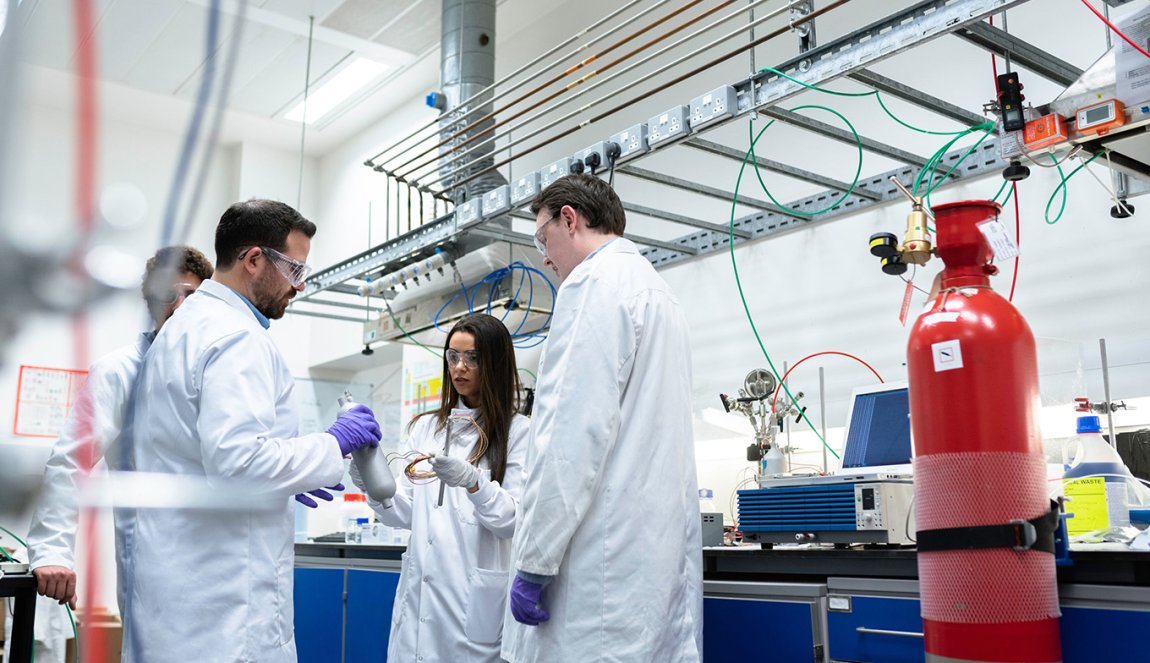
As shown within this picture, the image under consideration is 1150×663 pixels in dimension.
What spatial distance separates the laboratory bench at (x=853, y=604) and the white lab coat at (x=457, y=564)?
0.45 meters

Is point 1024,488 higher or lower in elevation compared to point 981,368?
lower

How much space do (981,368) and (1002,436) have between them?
0.09 m

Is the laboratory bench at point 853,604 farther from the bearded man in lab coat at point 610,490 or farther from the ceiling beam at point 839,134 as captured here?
the ceiling beam at point 839,134

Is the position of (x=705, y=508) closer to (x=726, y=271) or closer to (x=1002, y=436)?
(x=726, y=271)

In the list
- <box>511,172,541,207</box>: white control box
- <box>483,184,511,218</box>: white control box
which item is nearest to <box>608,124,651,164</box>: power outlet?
<box>511,172,541,207</box>: white control box

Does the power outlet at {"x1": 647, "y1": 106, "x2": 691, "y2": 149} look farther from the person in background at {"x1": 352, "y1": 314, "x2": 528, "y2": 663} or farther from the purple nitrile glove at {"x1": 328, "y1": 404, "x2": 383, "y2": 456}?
the purple nitrile glove at {"x1": 328, "y1": 404, "x2": 383, "y2": 456}

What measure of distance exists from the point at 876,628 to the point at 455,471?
32.8 inches

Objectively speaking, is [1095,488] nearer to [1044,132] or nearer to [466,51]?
[1044,132]

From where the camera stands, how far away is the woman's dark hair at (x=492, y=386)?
7.07 feet

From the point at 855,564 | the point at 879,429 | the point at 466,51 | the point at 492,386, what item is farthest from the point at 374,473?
the point at 466,51

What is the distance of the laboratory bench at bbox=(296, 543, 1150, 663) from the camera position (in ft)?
4.08

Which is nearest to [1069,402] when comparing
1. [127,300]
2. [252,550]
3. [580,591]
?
[580,591]

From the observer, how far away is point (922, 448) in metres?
1.32

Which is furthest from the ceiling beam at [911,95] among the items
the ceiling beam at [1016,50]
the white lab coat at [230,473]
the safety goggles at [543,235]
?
the white lab coat at [230,473]
